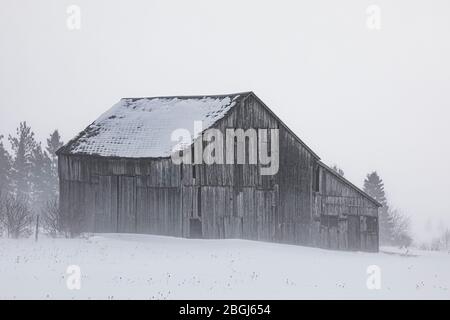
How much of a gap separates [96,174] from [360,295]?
867 inches

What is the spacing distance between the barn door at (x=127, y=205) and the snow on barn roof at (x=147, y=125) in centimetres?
153

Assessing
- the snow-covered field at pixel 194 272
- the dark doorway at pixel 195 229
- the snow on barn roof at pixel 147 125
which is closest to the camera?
the snow-covered field at pixel 194 272

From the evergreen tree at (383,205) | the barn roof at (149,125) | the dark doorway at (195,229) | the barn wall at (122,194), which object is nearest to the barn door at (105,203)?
the barn wall at (122,194)

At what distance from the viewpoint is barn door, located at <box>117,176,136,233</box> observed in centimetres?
3816

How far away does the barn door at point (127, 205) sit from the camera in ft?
125

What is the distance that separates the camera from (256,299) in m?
19.5

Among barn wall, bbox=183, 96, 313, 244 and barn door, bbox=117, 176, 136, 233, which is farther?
barn door, bbox=117, 176, 136, 233

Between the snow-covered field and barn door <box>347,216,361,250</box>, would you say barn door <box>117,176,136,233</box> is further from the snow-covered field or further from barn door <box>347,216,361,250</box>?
barn door <box>347,216,361,250</box>

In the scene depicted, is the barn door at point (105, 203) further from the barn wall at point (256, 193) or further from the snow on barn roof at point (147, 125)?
the barn wall at point (256, 193)

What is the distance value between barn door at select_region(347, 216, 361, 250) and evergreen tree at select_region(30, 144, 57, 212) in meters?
42.0

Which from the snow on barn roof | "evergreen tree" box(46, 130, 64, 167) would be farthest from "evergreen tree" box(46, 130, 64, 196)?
the snow on barn roof

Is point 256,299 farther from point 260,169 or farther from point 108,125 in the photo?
point 108,125
